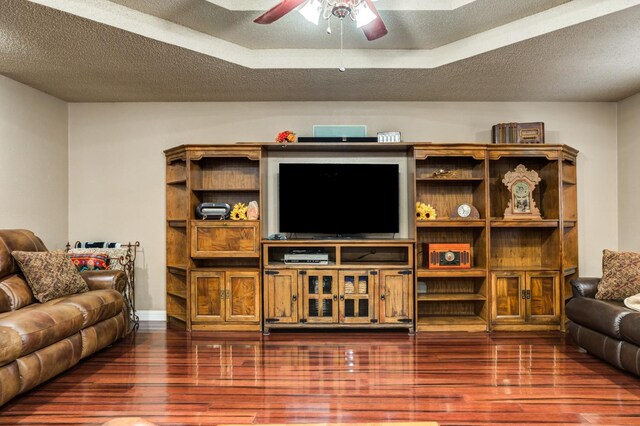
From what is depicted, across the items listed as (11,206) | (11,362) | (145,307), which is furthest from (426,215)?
(11,206)

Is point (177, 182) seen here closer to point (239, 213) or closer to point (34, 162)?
point (239, 213)

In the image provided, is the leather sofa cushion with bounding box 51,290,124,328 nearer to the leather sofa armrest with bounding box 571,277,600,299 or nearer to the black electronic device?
the black electronic device

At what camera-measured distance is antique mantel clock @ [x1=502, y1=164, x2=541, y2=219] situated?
15.0ft

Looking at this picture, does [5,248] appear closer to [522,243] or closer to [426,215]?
[426,215]

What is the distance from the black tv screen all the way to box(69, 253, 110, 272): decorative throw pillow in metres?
1.89

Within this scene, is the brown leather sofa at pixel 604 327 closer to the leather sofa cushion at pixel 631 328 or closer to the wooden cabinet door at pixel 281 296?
the leather sofa cushion at pixel 631 328

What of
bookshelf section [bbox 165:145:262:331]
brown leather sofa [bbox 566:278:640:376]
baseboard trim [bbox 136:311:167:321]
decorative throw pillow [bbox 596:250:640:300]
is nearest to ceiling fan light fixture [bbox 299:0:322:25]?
bookshelf section [bbox 165:145:262:331]

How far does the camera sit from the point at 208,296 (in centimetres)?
454

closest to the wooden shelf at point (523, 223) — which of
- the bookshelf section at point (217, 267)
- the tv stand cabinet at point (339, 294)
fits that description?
the tv stand cabinet at point (339, 294)

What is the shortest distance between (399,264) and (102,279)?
2899 mm

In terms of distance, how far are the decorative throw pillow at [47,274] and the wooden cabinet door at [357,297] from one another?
2.45 m

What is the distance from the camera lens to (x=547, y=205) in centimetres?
477

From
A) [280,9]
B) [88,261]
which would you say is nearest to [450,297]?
[280,9]

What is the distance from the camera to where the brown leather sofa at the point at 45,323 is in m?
2.63
